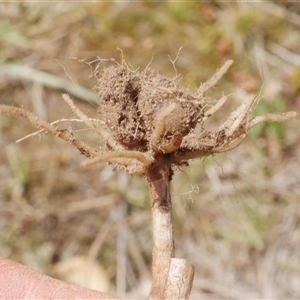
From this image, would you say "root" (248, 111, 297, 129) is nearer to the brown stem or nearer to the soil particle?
the soil particle

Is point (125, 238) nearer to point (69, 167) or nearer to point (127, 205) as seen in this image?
point (127, 205)

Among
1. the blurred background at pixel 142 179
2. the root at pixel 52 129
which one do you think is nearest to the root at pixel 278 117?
the root at pixel 52 129

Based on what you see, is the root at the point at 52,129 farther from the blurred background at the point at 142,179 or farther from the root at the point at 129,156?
the blurred background at the point at 142,179

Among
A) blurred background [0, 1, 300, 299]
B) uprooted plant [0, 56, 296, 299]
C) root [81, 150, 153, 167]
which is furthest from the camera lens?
blurred background [0, 1, 300, 299]

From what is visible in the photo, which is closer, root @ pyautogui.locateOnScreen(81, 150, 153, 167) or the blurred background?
root @ pyautogui.locateOnScreen(81, 150, 153, 167)

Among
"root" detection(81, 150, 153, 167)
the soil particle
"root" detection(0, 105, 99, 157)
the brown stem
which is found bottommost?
the brown stem

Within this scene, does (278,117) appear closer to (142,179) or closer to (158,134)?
(158,134)

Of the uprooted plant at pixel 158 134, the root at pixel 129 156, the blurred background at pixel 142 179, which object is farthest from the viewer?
the blurred background at pixel 142 179

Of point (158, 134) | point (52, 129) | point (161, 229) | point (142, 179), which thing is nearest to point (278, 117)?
point (158, 134)

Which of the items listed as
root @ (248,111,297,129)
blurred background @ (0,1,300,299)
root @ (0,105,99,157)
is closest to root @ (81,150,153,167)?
root @ (0,105,99,157)
